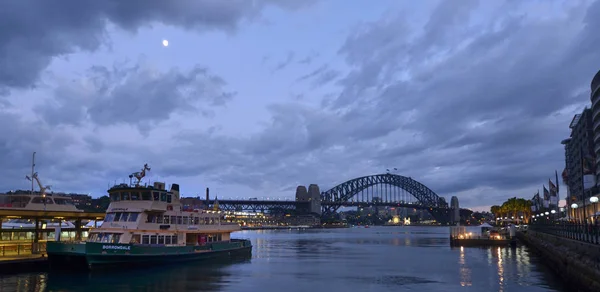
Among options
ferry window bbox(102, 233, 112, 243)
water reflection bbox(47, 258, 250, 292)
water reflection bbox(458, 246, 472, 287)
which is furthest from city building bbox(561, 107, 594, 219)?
ferry window bbox(102, 233, 112, 243)

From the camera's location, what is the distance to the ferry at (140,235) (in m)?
47.7

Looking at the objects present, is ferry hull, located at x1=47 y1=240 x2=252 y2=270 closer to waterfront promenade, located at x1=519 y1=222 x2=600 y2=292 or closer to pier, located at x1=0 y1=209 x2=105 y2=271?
pier, located at x1=0 y1=209 x2=105 y2=271

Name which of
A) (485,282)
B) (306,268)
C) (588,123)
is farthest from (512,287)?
(588,123)

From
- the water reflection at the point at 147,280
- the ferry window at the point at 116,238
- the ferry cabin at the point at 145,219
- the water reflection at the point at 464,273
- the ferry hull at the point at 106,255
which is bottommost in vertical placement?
the water reflection at the point at 464,273

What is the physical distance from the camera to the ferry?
47.7 m

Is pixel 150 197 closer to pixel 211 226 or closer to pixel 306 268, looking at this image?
pixel 211 226

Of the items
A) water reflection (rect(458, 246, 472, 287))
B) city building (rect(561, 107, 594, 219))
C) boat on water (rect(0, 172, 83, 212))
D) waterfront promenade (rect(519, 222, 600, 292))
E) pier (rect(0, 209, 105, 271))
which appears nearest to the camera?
waterfront promenade (rect(519, 222, 600, 292))

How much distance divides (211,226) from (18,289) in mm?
28054

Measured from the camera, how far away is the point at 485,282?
45.4 meters

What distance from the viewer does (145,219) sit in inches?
2089

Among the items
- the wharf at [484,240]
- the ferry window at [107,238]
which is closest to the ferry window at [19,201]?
the ferry window at [107,238]

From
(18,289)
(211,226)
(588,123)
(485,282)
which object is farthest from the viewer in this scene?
→ (588,123)

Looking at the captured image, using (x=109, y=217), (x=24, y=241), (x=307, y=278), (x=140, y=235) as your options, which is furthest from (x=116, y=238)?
(x=307, y=278)

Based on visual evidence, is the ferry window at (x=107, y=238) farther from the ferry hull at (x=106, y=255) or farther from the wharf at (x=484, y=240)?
the wharf at (x=484, y=240)
